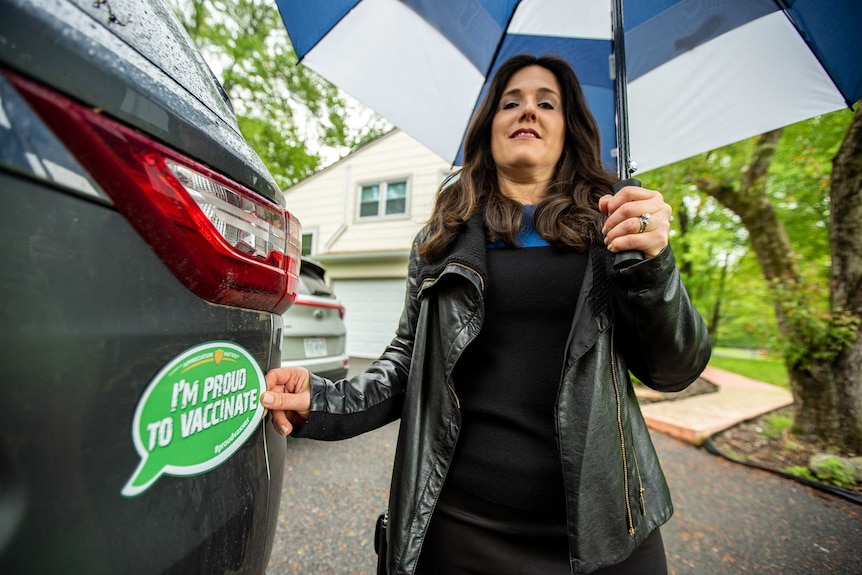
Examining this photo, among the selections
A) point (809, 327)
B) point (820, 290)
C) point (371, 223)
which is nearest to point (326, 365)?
point (809, 327)

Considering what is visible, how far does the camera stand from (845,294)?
144 inches

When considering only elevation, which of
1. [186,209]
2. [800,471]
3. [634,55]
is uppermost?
[634,55]

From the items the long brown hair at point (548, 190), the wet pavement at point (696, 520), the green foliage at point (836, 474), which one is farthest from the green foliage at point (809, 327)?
the long brown hair at point (548, 190)

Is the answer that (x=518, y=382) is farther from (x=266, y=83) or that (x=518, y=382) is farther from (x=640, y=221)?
(x=266, y=83)

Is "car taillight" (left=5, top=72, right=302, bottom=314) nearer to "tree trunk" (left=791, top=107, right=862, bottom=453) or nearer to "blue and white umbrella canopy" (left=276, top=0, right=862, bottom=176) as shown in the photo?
"blue and white umbrella canopy" (left=276, top=0, right=862, bottom=176)

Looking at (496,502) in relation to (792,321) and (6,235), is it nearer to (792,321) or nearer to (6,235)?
(6,235)

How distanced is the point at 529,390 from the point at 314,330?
261 centimetres

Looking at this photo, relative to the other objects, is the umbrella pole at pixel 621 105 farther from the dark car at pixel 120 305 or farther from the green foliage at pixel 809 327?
the green foliage at pixel 809 327

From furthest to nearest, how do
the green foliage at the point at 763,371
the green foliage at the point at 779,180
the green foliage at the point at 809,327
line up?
the green foliage at the point at 763,371 → the green foliage at the point at 779,180 → the green foliage at the point at 809,327

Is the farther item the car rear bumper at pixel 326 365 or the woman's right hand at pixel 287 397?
the car rear bumper at pixel 326 365

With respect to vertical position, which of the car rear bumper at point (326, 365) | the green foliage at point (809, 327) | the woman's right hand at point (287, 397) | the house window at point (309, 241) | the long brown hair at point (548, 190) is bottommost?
the car rear bumper at point (326, 365)

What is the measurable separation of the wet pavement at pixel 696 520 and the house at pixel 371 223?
600cm

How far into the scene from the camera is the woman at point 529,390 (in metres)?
0.91

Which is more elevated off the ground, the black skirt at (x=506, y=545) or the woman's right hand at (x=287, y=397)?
the woman's right hand at (x=287, y=397)
